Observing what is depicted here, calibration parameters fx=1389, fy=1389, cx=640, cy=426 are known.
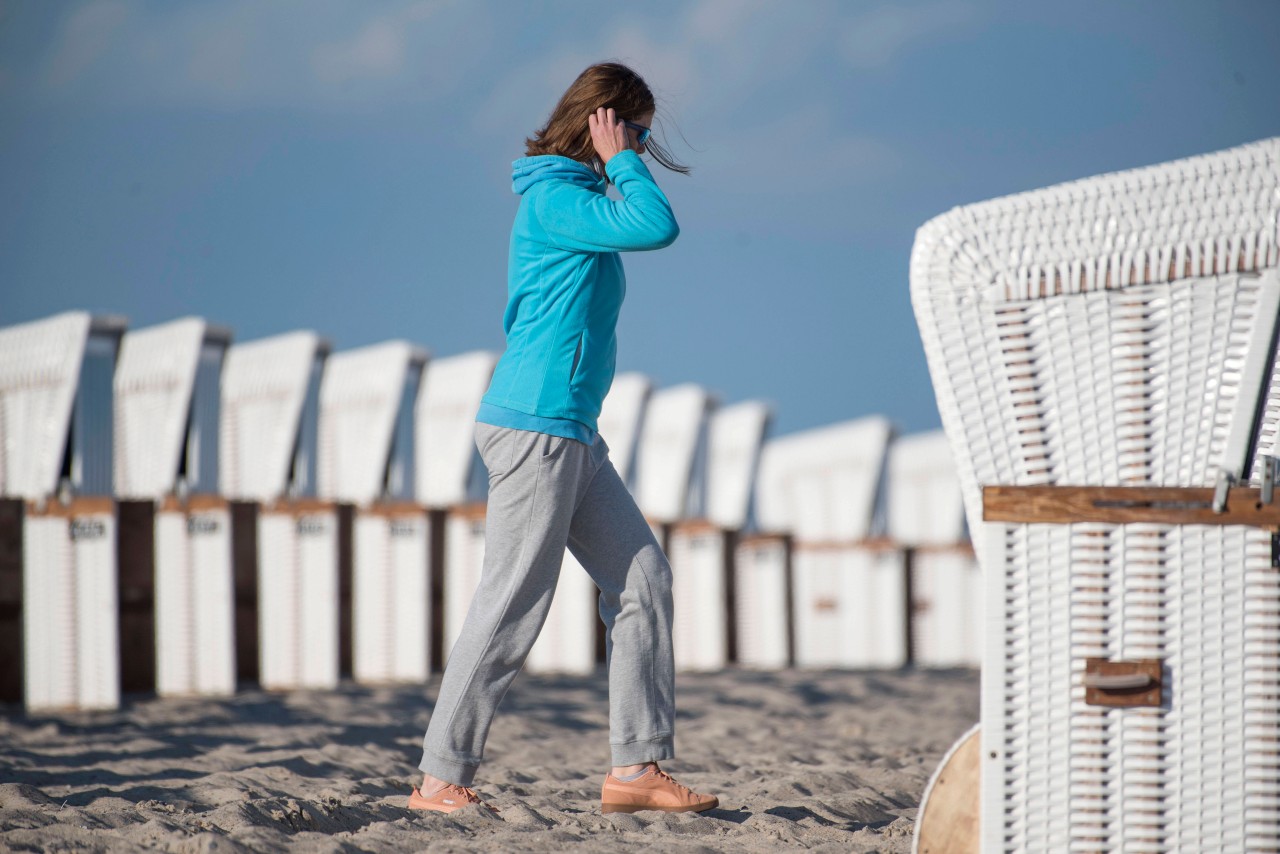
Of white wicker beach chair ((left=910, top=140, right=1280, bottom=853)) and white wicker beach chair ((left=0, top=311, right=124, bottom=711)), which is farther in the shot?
white wicker beach chair ((left=0, top=311, right=124, bottom=711))

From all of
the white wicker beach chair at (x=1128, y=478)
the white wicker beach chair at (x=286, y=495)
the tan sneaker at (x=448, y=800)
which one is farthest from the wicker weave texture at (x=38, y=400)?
the white wicker beach chair at (x=1128, y=478)

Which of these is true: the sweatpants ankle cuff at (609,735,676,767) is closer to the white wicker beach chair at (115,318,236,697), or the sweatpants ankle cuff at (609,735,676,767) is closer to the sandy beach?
the sandy beach

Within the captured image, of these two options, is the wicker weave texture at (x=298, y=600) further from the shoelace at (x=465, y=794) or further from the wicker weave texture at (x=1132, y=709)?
the wicker weave texture at (x=1132, y=709)

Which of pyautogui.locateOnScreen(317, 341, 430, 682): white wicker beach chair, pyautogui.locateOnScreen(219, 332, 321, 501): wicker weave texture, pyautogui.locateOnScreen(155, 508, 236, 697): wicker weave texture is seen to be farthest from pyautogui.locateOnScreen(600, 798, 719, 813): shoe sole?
pyautogui.locateOnScreen(219, 332, 321, 501): wicker weave texture

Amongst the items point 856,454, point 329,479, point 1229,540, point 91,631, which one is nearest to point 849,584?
point 856,454

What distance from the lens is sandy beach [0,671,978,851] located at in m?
2.78

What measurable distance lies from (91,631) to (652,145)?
4.10 metres

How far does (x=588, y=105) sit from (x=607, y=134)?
9cm

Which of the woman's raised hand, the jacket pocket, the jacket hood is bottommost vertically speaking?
the jacket pocket

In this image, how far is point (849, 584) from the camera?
1030cm

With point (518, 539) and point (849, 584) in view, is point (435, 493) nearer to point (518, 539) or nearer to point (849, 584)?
point (849, 584)

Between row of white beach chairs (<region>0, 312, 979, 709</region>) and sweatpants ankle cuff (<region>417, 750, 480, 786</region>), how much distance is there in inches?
143

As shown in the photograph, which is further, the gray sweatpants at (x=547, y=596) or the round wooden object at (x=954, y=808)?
the gray sweatpants at (x=547, y=596)

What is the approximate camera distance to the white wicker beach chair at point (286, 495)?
7.14m
